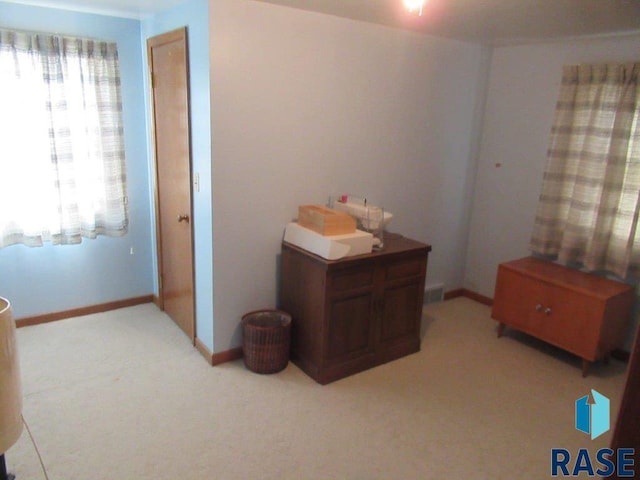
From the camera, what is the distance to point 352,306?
2867 millimetres

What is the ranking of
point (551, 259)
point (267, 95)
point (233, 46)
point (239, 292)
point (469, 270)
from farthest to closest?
point (469, 270) → point (551, 259) → point (239, 292) → point (267, 95) → point (233, 46)

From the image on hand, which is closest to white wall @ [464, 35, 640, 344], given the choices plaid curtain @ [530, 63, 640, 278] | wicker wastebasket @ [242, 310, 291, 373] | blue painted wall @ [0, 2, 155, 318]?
plaid curtain @ [530, 63, 640, 278]

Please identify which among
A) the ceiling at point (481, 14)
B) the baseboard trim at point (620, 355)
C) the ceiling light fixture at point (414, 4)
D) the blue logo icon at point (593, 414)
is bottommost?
the blue logo icon at point (593, 414)

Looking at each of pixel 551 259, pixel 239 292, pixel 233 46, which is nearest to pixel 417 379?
pixel 239 292

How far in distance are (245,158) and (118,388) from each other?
1558mm

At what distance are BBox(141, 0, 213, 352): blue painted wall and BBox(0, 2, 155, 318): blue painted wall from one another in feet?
1.53

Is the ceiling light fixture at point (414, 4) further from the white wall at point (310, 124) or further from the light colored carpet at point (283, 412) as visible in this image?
the light colored carpet at point (283, 412)

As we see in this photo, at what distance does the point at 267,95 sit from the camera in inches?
111

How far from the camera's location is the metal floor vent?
4.11m

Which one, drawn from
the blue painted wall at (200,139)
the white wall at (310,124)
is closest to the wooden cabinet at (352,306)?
the white wall at (310,124)

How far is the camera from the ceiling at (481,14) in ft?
8.32

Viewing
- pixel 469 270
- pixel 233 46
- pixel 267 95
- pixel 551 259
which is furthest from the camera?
pixel 469 270

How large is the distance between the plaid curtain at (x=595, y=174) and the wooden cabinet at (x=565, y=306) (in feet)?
0.65

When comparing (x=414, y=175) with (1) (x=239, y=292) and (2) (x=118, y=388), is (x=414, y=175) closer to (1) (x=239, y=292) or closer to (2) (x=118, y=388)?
(1) (x=239, y=292)
